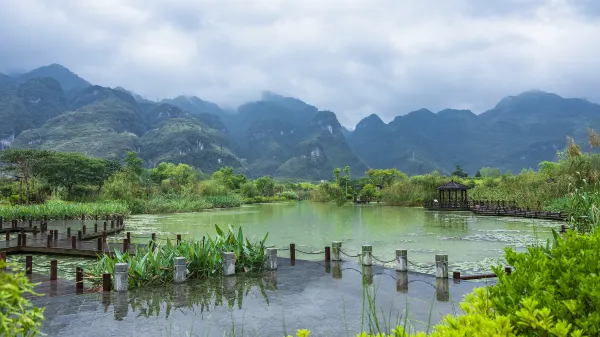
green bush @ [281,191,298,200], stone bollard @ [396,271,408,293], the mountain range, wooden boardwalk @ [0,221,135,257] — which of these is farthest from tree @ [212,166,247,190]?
stone bollard @ [396,271,408,293]

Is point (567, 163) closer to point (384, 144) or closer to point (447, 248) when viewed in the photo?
point (447, 248)

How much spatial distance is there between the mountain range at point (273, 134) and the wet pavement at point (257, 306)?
86.7 m

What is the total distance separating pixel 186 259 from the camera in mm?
7586

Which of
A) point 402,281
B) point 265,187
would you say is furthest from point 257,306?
point 265,187

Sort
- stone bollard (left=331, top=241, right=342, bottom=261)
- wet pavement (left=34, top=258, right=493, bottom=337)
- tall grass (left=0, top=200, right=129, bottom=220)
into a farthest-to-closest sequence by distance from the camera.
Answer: tall grass (left=0, top=200, right=129, bottom=220) → stone bollard (left=331, top=241, right=342, bottom=261) → wet pavement (left=34, top=258, right=493, bottom=337)

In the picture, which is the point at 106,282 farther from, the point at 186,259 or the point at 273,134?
the point at 273,134

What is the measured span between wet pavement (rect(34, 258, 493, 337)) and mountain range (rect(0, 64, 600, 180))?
86.7 meters

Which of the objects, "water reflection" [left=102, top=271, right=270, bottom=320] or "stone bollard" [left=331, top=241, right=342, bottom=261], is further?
"stone bollard" [left=331, top=241, right=342, bottom=261]

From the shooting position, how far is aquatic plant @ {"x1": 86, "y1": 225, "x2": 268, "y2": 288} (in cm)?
709

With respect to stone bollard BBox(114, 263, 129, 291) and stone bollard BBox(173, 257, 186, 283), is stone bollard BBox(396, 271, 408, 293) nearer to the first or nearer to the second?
stone bollard BBox(173, 257, 186, 283)

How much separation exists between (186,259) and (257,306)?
2265mm

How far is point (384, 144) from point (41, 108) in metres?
129

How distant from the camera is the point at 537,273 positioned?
6.88 ft

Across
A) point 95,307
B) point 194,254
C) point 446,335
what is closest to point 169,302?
point 95,307
